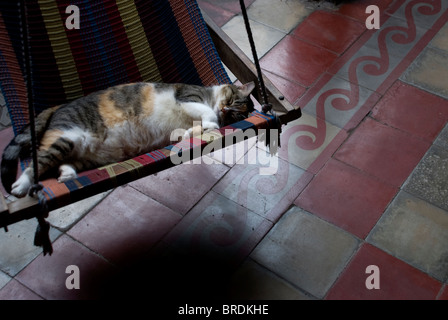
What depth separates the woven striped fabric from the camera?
1.40 metres

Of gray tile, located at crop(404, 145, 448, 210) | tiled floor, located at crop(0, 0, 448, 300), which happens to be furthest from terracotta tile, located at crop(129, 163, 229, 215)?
A: gray tile, located at crop(404, 145, 448, 210)

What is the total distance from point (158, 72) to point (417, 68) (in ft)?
5.32

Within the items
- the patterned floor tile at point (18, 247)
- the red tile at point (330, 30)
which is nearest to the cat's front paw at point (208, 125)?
the patterned floor tile at point (18, 247)

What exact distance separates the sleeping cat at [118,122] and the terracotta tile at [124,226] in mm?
371

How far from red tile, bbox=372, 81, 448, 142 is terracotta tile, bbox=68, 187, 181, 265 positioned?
1.28 metres

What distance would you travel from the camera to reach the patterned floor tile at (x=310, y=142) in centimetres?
240

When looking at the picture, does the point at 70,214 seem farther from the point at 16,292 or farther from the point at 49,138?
the point at 49,138

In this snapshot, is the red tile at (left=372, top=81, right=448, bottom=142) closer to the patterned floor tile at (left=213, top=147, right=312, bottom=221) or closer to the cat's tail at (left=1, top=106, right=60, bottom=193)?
the patterned floor tile at (left=213, top=147, right=312, bottom=221)

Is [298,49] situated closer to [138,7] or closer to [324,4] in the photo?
[324,4]

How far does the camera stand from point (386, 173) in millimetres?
2330

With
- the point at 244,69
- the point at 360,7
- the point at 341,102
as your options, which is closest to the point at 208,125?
the point at 244,69
